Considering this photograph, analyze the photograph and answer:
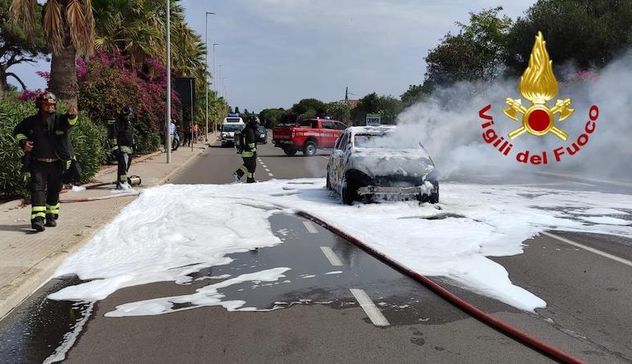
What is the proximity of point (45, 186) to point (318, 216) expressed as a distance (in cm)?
437

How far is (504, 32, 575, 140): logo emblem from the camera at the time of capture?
18.6 m

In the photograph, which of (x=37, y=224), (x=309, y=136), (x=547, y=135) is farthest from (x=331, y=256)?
(x=309, y=136)

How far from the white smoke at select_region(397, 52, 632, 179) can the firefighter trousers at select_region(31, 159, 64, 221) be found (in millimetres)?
9447

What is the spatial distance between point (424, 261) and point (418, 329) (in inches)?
94.1

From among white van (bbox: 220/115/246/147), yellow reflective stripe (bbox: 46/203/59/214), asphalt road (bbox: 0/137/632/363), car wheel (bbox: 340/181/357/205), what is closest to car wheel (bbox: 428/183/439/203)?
car wheel (bbox: 340/181/357/205)

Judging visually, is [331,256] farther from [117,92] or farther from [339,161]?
[117,92]

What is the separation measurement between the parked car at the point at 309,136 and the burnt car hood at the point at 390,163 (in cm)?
1979

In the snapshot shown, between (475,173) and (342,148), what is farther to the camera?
(475,173)

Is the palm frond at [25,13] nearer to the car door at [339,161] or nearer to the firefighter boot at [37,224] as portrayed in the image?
the car door at [339,161]

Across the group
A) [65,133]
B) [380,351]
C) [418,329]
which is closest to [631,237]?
[418,329]

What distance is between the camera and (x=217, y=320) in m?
5.04

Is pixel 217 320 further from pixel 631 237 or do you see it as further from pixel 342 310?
pixel 631 237

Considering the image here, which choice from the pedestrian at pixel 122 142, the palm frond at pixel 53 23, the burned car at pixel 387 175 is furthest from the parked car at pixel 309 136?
the burned car at pixel 387 175

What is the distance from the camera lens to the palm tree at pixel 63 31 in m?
16.1
